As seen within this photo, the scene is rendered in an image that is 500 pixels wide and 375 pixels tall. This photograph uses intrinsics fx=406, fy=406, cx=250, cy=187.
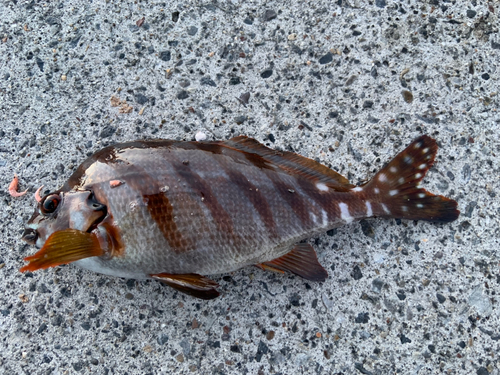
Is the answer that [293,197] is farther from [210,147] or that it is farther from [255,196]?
[210,147]

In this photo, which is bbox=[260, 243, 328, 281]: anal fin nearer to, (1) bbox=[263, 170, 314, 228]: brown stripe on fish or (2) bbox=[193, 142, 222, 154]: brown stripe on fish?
(1) bbox=[263, 170, 314, 228]: brown stripe on fish

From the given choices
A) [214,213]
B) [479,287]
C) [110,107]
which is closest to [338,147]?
[214,213]

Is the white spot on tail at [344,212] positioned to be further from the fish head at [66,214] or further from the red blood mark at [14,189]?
the red blood mark at [14,189]

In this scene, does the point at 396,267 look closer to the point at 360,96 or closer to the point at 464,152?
the point at 464,152

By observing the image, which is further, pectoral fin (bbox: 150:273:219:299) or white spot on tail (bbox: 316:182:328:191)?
white spot on tail (bbox: 316:182:328:191)

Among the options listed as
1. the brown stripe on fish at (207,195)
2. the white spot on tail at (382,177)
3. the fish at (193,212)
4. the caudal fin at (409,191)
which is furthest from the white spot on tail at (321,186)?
A: the brown stripe on fish at (207,195)

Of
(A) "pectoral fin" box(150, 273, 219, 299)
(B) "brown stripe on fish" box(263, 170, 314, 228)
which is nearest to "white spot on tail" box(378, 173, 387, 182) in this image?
(B) "brown stripe on fish" box(263, 170, 314, 228)
